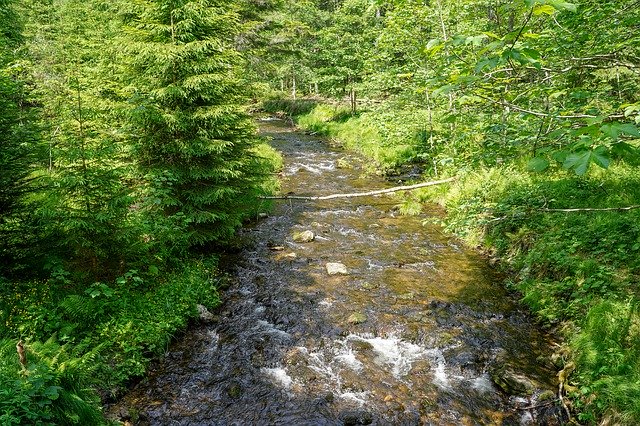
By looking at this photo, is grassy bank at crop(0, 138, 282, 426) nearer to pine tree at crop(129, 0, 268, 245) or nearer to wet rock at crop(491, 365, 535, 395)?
pine tree at crop(129, 0, 268, 245)

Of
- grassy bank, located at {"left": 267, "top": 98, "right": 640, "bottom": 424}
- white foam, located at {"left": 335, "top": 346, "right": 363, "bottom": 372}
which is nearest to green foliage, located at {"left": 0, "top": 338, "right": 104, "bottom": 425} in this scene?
white foam, located at {"left": 335, "top": 346, "right": 363, "bottom": 372}

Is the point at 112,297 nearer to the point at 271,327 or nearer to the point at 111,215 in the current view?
the point at 111,215

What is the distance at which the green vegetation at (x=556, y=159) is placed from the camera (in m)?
2.97

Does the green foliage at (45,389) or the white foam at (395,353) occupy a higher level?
the green foliage at (45,389)

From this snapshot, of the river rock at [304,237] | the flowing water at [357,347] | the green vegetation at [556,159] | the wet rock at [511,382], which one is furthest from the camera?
the river rock at [304,237]

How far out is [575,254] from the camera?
27.3ft

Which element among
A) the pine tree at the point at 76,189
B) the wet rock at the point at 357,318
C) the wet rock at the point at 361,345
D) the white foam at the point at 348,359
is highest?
the pine tree at the point at 76,189

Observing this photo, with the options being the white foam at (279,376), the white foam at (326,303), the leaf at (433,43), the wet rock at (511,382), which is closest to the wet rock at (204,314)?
the white foam at (279,376)

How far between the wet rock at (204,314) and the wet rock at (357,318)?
302 cm

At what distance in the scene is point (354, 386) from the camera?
21.3ft

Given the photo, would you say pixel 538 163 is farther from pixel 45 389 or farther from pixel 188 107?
pixel 188 107

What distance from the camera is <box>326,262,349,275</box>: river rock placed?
1016cm

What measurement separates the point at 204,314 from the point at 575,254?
8.29 m

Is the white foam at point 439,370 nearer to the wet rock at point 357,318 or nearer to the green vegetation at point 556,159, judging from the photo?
the wet rock at point 357,318
